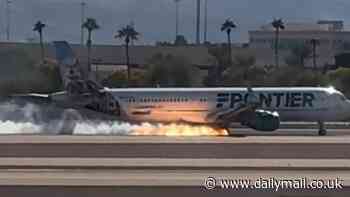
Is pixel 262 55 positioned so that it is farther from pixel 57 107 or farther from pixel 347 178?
pixel 347 178

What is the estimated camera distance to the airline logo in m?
50.2

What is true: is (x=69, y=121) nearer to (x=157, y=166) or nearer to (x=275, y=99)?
(x=275, y=99)

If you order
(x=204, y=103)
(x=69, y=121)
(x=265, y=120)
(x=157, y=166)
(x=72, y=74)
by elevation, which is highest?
(x=157, y=166)

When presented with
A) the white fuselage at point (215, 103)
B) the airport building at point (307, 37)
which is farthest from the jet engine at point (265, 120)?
the airport building at point (307, 37)

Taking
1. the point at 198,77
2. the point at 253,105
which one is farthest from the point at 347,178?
the point at 198,77

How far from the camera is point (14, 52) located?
73.4m

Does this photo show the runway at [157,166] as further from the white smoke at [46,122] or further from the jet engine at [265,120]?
the jet engine at [265,120]

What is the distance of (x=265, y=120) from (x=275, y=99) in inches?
112

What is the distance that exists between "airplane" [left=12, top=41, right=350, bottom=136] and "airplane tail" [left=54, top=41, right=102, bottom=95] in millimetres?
54

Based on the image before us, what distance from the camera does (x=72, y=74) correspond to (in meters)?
54.0

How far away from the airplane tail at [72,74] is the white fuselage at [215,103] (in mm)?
1587

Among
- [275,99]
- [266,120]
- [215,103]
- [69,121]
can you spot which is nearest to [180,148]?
[69,121]

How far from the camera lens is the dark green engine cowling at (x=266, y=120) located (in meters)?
48.0

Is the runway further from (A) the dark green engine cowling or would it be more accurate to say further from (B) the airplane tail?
(B) the airplane tail
